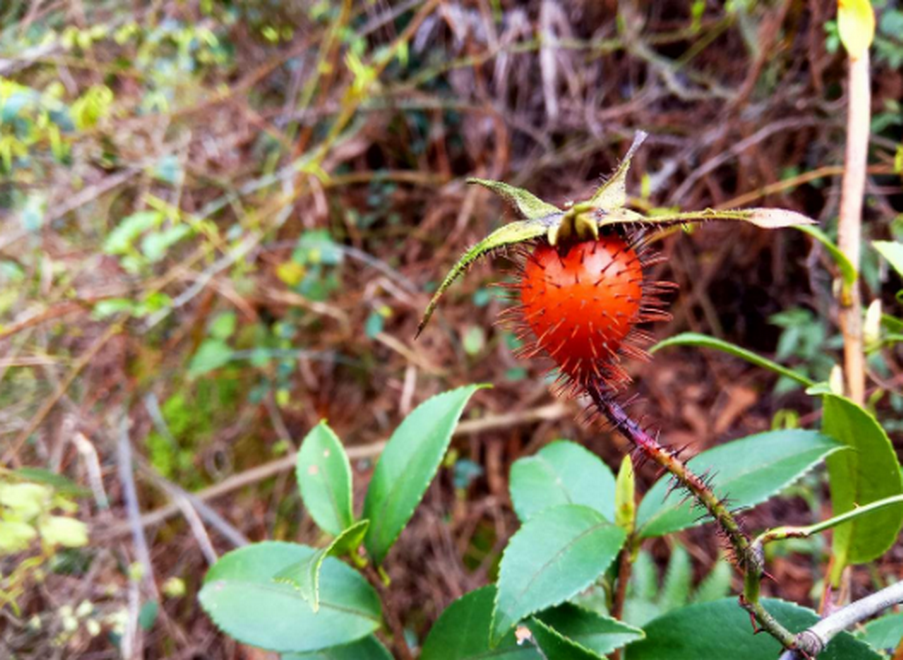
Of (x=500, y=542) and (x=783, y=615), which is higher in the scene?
(x=783, y=615)

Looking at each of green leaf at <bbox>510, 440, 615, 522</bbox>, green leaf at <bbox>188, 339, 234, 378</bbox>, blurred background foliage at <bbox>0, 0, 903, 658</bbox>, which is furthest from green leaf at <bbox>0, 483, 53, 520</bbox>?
green leaf at <bbox>188, 339, 234, 378</bbox>

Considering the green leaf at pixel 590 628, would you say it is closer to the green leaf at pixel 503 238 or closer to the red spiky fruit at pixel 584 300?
the red spiky fruit at pixel 584 300

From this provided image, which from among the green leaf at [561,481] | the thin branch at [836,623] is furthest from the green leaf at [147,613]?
the thin branch at [836,623]

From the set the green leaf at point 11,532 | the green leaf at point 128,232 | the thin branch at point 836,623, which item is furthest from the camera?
the green leaf at point 128,232

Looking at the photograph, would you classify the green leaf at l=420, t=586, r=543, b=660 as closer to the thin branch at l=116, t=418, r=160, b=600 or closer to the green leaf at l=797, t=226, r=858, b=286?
the green leaf at l=797, t=226, r=858, b=286

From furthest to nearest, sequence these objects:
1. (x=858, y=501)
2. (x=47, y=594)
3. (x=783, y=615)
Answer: (x=47, y=594), (x=858, y=501), (x=783, y=615)

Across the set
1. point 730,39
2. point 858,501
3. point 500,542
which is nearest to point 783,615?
point 858,501

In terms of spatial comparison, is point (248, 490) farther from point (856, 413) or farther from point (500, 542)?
point (856, 413)
